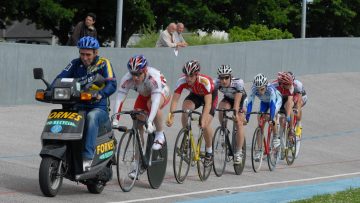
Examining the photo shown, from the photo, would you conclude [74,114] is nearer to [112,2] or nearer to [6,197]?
[6,197]

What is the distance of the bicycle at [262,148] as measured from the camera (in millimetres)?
14125

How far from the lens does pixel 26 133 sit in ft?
49.9

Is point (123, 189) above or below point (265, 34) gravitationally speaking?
below

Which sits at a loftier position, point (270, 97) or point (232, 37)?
point (232, 37)

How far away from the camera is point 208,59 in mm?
24141

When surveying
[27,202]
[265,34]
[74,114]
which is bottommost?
[27,202]

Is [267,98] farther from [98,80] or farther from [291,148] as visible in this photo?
[98,80]

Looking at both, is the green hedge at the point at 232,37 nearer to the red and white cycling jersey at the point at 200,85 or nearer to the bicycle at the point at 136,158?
the red and white cycling jersey at the point at 200,85

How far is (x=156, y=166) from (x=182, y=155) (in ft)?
2.95

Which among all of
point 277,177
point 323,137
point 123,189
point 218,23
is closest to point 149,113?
point 123,189

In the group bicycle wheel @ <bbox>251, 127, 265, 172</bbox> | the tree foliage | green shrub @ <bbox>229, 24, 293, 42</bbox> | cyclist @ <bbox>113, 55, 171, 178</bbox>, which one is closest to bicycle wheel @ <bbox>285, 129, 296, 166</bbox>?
bicycle wheel @ <bbox>251, 127, 265, 172</bbox>

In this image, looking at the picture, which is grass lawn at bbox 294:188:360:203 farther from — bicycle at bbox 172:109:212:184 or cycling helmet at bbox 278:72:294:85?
cycling helmet at bbox 278:72:294:85

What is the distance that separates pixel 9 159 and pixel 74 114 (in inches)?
123

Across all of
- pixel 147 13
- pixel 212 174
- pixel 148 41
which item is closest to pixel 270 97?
Result: pixel 212 174
